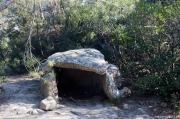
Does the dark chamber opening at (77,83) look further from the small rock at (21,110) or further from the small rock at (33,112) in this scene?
the small rock at (33,112)

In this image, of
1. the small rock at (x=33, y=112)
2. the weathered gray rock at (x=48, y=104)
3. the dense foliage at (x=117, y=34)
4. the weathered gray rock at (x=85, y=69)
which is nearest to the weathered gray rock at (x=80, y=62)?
the weathered gray rock at (x=85, y=69)

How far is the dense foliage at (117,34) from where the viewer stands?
7223mm

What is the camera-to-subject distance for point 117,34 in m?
8.94

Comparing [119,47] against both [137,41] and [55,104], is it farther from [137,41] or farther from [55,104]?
[55,104]

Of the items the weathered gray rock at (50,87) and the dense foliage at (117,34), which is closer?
the dense foliage at (117,34)

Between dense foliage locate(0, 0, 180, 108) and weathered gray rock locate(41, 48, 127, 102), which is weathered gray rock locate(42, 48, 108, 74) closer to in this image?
weathered gray rock locate(41, 48, 127, 102)

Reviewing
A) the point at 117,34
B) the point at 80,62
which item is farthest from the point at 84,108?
the point at 117,34

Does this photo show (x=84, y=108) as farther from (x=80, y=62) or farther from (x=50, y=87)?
(x=80, y=62)

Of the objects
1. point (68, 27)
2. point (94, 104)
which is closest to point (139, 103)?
point (94, 104)

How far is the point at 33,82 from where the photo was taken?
32.5ft

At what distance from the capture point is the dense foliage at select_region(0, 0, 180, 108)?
7223 mm

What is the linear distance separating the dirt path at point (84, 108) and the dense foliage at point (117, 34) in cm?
48

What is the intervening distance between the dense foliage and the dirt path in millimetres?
481

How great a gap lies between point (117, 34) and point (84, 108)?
3.11 meters
